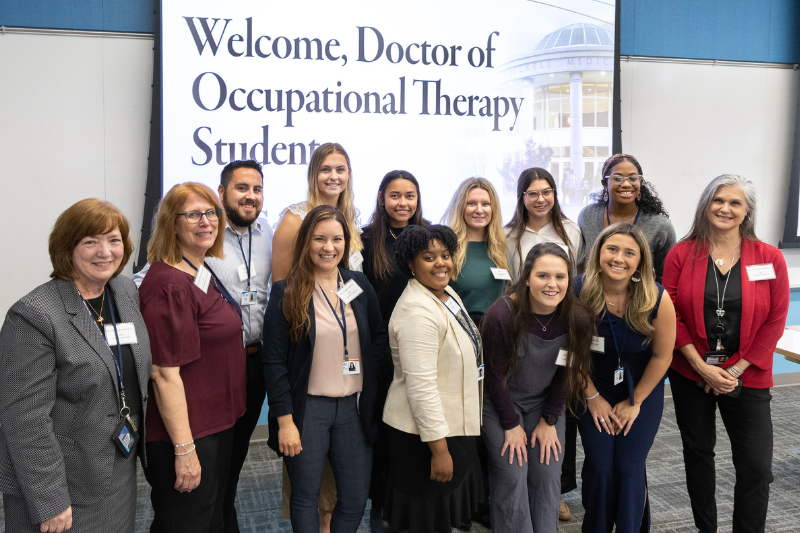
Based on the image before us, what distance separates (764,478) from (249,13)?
357 centimetres

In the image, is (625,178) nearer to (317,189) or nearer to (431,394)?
(317,189)

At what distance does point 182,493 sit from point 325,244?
920mm

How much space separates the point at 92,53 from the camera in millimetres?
3373

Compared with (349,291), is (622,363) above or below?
below

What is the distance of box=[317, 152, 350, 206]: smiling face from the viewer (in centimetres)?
247

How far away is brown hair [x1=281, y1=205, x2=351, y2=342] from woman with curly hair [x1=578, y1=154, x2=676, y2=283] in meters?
1.54

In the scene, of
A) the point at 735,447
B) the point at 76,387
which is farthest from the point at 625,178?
the point at 76,387

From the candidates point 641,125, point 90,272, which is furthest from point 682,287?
point 641,125

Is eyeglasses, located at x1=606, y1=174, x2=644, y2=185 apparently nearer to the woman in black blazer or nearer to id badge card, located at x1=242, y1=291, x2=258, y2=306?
the woman in black blazer

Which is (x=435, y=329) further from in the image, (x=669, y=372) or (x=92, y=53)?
(x=92, y=53)

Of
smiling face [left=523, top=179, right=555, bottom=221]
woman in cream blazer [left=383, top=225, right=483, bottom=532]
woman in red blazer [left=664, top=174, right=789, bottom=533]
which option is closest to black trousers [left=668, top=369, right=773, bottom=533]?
woman in red blazer [left=664, top=174, right=789, bottom=533]

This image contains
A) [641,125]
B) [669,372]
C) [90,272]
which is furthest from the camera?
[641,125]

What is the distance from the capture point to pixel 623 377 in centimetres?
223

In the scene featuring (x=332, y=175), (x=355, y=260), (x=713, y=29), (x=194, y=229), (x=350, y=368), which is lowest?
(x=350, y=368)
